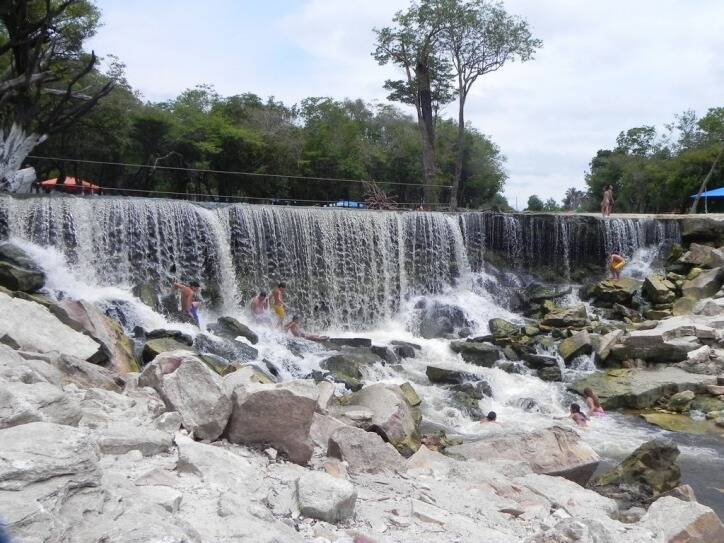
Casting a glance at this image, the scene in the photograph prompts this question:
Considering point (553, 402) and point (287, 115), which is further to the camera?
point (287, 115)

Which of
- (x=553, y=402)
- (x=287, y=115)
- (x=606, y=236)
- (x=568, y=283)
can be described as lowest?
(x=553, y=402)

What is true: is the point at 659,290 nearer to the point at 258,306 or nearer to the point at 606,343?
the point at 606,343

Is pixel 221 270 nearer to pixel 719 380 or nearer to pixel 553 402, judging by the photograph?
pixel 553 402

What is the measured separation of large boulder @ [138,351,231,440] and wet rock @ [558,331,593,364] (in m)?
10.2

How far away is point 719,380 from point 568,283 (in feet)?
27.2

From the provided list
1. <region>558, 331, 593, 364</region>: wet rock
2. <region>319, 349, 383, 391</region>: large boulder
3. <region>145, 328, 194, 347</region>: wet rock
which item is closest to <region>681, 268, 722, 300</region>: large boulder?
<region>558, 331, 593, 364</region>: wet rock

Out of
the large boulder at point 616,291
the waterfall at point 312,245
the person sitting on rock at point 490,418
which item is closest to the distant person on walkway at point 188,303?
the waterfall at point 312,245

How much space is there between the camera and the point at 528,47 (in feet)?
86.4

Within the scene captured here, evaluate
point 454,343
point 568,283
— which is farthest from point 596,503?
point 568,283

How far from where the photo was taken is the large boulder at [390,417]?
7.63m

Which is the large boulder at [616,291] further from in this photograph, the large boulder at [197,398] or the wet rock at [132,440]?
the wet rock at [132,440]

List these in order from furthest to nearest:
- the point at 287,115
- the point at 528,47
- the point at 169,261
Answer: the point at 287,115 < the point at 528,47 < the point at 169,261

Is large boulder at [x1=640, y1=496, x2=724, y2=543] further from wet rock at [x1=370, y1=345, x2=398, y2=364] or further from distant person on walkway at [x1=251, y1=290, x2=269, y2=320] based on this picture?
distant person on walkway at [x1=251, y1=290, x2=269, y2=320]

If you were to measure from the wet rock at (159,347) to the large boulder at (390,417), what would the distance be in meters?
2.86
